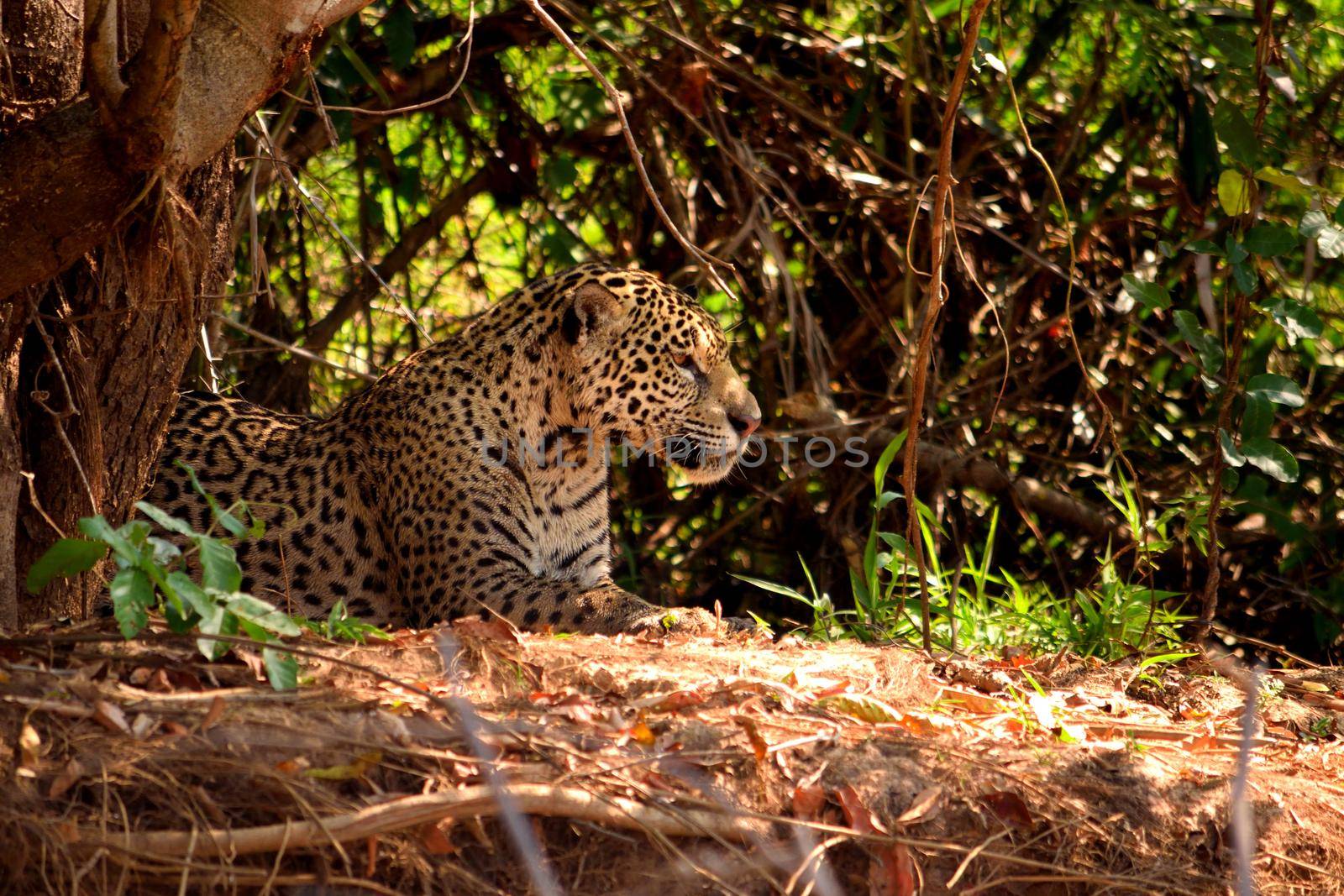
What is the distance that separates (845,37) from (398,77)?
7.39ft

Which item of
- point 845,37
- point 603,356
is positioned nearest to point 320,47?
point 603,356

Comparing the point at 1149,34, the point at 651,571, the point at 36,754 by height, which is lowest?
the point at 651,571

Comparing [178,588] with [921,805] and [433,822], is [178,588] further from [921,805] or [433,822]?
[921,805]

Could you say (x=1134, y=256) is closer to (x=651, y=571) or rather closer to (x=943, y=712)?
(x=651, y=571)

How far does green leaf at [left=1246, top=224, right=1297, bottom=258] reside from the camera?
4906 mm

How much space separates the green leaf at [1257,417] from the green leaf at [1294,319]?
235 mm

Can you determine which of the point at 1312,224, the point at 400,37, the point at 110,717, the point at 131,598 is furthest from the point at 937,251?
the point at 400,37

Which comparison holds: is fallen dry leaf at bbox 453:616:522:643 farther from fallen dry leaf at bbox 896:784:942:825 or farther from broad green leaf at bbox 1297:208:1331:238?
broad green leaf at bbox 1297:208:1331:238

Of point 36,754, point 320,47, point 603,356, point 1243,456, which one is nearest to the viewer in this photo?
point 36,754

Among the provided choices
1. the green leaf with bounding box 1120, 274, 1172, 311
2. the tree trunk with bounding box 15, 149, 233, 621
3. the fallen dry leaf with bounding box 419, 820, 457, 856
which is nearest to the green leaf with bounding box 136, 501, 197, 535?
the fallen dry leaf with bounding box 419, 820, 457, 856

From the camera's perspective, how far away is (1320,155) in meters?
6.58

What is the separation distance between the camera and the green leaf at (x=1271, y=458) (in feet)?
15.8

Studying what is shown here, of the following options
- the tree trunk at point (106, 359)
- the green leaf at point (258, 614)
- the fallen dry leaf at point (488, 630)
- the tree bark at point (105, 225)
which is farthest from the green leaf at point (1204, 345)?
the green leaf at point (258, 614)

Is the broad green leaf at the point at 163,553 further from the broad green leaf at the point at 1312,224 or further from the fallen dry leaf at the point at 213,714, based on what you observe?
the broad green leaf at the point at 1312,224
